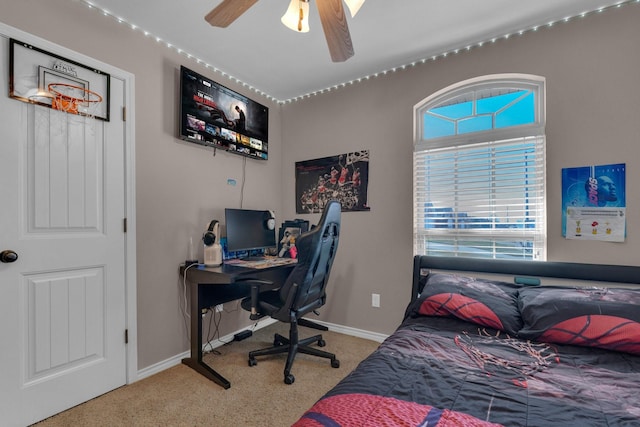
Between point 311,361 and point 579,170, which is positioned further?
point 311,361

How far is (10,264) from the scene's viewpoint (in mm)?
1660

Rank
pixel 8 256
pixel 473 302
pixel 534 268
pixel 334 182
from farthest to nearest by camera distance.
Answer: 1. pixel 334 182
2. pixel 534 268
3. pixel 473 302
4. pixel 8 256

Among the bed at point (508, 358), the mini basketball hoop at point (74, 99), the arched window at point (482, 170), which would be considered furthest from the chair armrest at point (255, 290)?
the mini basketball hoop at point (74, 99)

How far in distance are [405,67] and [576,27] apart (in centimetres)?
122

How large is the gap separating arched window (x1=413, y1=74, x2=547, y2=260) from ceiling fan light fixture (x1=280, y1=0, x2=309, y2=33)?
1.55 metres

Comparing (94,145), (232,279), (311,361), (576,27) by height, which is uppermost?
(576,27)

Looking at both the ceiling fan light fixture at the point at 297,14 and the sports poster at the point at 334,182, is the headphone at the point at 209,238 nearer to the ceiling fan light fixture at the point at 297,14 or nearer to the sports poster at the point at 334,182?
the sports poster at the point at 334,182

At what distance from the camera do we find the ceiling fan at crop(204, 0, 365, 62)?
1.44m

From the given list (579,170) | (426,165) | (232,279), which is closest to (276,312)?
(232,279)

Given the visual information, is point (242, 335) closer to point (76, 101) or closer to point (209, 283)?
point (209, 283)

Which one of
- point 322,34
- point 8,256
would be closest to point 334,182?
point 322,34

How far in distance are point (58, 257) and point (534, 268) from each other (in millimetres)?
3148

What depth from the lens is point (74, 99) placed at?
1.90 metres

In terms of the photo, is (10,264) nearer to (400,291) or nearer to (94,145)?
(94,145)
